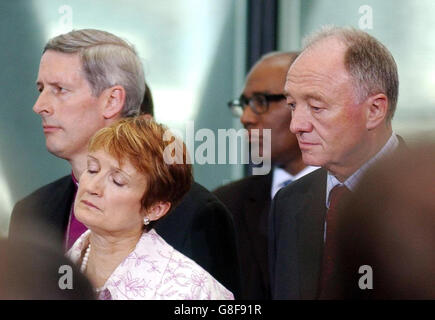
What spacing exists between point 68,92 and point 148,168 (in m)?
0.28

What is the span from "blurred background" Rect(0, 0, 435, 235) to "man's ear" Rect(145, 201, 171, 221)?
195mm

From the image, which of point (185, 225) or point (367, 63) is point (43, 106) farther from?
point (367, 63)

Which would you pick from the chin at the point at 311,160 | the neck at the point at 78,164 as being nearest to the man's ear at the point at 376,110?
the chin at the point at 311,160

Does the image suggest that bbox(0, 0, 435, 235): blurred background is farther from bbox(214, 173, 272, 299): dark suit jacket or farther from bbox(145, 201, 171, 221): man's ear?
bbox(145, 201, 171, 221): man's ear

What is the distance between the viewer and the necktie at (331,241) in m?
1.53

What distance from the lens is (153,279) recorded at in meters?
1.37

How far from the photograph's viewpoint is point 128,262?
1373 mm

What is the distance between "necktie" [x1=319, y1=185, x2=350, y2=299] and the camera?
1.53 m

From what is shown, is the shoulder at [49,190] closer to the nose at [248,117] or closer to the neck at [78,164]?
the neck at [78,164]

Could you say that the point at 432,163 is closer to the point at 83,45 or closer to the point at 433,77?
the point at 433,77

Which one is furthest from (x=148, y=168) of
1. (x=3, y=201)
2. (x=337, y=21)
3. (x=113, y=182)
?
(x=337, y=21)

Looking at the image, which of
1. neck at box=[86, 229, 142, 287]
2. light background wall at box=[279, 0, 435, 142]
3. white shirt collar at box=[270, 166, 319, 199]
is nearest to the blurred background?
light background wall at box=[279, 0, 435, 142]

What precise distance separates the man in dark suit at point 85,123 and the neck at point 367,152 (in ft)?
0.91

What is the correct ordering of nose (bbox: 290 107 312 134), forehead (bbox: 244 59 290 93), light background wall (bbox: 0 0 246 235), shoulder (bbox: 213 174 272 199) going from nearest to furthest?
1. nose (bbox: 290 107 312 134)
2. light background wall (bbox: 0 0 246 235)
3. shoulder (bbox: 213 174 272 199)
4. forehead (bbox: 244 59 290 93)
